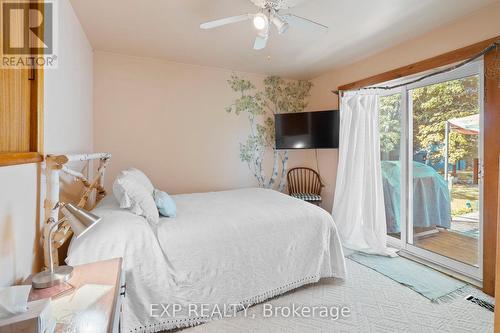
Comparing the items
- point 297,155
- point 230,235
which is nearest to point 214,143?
point 297,155

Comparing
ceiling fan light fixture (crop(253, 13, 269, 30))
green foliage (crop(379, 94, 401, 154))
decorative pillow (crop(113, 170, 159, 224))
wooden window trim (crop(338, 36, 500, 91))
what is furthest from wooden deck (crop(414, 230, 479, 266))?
decorative pillow (crop(113, 170, 159, 224))

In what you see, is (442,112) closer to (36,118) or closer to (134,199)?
(134,199)

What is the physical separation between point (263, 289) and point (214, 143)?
7.24ft

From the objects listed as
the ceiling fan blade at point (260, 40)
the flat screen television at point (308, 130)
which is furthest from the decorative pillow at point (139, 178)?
the flat screen television at point (308, 130)

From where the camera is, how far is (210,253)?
1.71 metres

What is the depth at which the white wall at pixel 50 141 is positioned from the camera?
3.06ft

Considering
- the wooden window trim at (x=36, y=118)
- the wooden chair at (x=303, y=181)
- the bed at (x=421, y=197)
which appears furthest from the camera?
the wooden chair at (x=303, y=181)

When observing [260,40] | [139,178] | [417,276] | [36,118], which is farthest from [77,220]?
[417,276]

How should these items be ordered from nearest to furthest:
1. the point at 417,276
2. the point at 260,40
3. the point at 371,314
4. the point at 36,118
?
the point at 36,118 < the point at 371,314 < the point at 260,40 < the point at 417,276

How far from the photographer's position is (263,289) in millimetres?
1913

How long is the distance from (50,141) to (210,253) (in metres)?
1.24

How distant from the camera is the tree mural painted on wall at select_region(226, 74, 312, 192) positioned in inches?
146

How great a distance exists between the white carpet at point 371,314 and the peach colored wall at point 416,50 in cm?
183

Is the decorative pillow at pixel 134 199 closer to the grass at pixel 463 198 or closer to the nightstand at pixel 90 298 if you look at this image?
the nightstand at pixel 90 298
